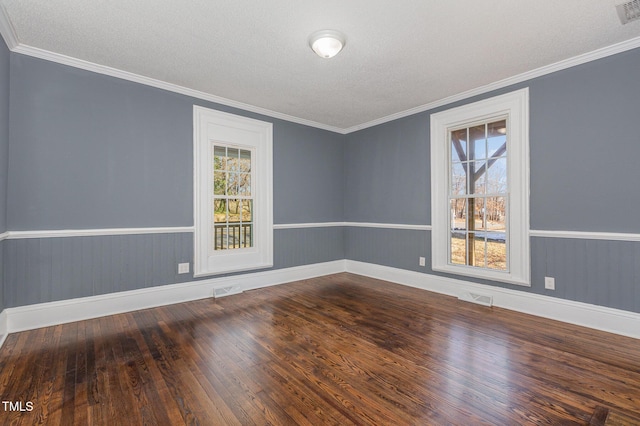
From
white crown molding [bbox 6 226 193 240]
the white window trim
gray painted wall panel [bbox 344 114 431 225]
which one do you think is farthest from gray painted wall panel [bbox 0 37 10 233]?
the white window trim

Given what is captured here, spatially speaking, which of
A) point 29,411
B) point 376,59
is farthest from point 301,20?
point 29,411

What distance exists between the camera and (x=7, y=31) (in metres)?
2.53

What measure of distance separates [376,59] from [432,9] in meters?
0.81

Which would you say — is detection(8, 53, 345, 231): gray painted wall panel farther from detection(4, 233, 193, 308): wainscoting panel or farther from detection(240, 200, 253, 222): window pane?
detection(240, 200, 253, 222): window pane

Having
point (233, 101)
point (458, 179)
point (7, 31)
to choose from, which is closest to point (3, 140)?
point (7, 31)

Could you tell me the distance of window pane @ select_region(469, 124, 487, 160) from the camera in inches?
152

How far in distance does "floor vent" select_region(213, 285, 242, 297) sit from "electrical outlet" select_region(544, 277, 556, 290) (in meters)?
3.72

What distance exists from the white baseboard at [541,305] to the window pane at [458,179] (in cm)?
123

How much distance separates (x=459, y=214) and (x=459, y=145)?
97cm

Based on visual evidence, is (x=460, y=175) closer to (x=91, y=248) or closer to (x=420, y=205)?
(x=420, y=205)

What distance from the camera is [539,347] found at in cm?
249

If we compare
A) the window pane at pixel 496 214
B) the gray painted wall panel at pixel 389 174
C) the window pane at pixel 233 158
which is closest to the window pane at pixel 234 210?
the window pane at pixel 233 158

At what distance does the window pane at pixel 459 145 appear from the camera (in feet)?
13.4

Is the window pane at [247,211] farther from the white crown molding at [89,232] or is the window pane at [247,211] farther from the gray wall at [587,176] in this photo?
the gray wall at [587,176]
